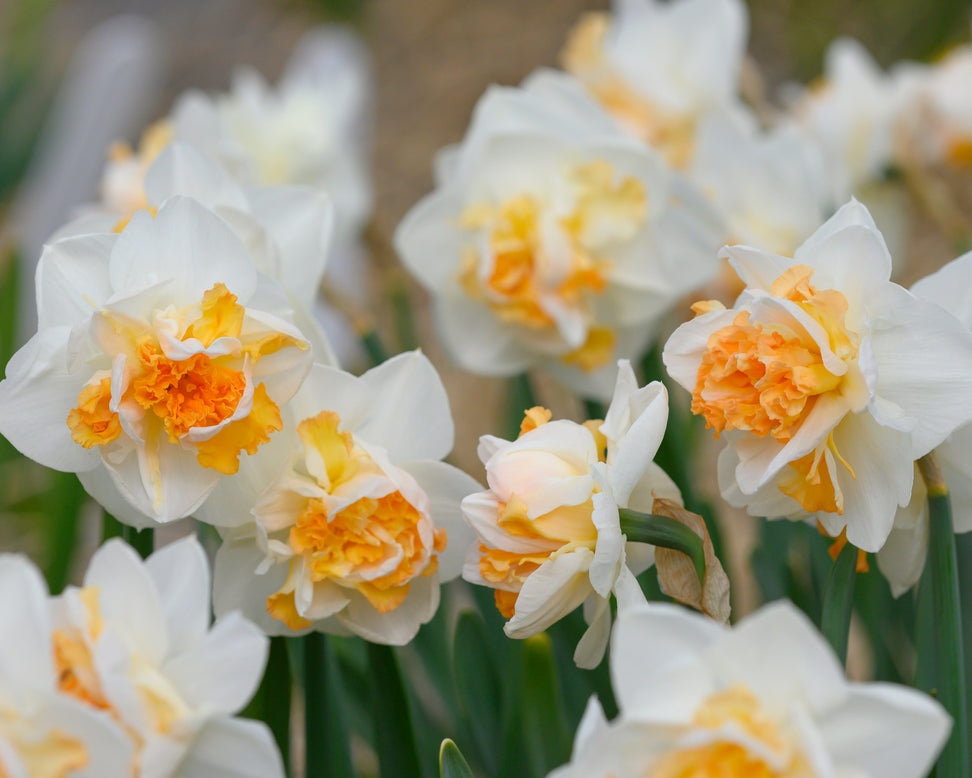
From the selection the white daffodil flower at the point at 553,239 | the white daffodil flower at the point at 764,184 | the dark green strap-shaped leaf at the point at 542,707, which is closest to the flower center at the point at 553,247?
the white daffodil flower at the point at 553,239

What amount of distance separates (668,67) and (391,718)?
28.8 inches

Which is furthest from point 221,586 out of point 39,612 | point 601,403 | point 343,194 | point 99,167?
point 99,167

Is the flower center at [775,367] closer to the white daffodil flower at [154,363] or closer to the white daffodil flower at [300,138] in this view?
the white daffodil flower at [154,363]

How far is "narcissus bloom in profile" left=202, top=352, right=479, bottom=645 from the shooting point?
0.45m

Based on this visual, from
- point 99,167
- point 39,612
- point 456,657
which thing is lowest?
point 99,167

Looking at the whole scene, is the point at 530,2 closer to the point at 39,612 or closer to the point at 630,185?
the point at 630,185

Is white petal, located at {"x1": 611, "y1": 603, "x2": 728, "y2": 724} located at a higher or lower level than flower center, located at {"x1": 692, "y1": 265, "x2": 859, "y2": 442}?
lower

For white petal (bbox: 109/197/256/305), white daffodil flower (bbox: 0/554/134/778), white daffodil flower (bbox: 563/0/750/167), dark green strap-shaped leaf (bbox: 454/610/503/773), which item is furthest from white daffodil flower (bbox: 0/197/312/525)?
white daffodil flower (bbox: 563/0/750/167)

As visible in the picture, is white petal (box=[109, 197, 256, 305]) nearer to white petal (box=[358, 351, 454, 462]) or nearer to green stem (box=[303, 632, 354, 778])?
white petal (box=[358, 351, 454, 462])

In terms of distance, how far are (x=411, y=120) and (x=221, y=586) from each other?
3.19 meters

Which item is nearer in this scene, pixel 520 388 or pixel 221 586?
pixel 221 586

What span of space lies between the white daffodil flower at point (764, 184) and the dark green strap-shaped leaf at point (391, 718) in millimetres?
537

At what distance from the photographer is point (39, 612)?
33cm

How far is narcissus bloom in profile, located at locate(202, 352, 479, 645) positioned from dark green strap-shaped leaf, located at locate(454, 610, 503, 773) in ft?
0.40
